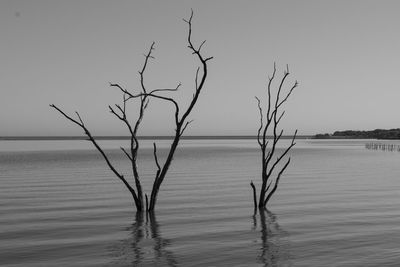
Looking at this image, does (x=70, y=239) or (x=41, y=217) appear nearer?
(x=70, y=239)

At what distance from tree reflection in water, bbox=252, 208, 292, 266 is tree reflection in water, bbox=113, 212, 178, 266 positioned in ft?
7.51

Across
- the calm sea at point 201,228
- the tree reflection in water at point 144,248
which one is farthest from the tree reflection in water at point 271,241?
the tree reflection in water at point 144,248

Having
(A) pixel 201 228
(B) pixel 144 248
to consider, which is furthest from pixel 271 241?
(B) pixel 144 248

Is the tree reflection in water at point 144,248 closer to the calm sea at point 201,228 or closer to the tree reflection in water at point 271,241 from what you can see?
the calm sea at point 201,228

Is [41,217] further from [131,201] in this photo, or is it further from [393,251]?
[393,251]

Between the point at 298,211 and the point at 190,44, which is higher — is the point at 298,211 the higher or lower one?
the lower one

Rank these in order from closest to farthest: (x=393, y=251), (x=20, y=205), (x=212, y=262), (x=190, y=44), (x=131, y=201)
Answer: (x=212, y=262) → (x=393, y=251) → (x=190, y=44) → (x=20, y=205) → (x=131, y=201)

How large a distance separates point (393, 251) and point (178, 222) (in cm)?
728

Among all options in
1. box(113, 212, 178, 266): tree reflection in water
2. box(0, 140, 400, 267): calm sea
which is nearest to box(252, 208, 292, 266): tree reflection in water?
box(0, 140, 400, 267): calm sea

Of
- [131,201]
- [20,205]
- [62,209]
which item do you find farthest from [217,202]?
[20,205]

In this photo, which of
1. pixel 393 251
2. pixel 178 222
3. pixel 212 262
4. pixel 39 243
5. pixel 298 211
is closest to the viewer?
pixel 212 262

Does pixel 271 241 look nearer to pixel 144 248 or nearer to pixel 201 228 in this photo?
pixel 201 228

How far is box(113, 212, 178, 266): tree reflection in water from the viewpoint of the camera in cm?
1135

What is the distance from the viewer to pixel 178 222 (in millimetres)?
16719
